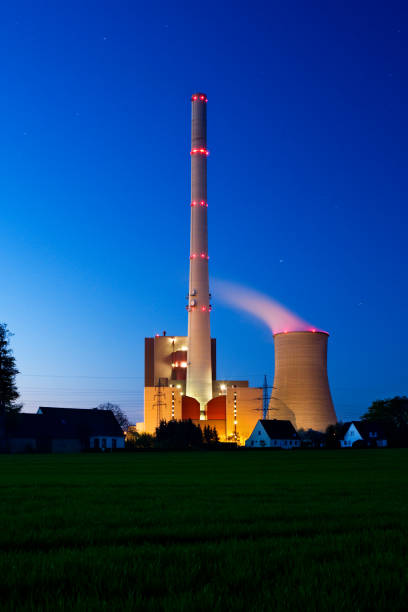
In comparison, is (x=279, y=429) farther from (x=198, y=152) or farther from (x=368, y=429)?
(x=198, y=152)

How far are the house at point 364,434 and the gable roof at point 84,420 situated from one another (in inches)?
1227

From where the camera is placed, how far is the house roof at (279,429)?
76562 mm

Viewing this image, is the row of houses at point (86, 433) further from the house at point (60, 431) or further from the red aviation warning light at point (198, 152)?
the red aviation warning light at point (198, 152)

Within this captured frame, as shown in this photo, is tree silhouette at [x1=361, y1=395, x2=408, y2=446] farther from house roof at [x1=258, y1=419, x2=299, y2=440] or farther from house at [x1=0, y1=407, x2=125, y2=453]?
house at [x1=0, y1=407, x2=125, y2=453]

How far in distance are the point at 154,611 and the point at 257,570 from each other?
0.97 metres

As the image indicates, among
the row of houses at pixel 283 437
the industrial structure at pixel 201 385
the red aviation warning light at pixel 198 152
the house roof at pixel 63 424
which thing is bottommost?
the row of houses at pixel 283 437

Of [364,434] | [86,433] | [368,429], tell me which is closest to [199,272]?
[86,433]

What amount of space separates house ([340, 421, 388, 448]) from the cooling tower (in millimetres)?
13001

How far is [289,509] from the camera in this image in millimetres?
7105

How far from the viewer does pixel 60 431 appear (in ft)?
219

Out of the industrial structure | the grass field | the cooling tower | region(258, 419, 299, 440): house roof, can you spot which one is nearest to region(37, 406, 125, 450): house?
the industrial structure

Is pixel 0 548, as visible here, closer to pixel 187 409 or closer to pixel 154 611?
pixel 154 611

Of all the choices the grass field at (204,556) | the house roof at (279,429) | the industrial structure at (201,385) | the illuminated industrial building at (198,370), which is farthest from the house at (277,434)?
the grass field at (204,556)

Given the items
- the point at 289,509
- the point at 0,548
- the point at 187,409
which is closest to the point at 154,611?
the point at 0,548
